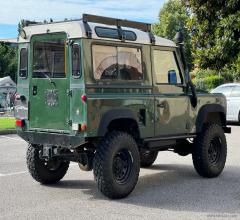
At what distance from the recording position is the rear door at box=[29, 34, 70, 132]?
7469 millimetres

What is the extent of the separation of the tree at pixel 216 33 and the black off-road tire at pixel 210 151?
10876 mm

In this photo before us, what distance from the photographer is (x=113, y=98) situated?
24.4 feet

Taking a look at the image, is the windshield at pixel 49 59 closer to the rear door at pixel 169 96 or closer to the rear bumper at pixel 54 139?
the rear bumper at pixel 54 139

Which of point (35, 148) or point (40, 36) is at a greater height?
point (40, 36)

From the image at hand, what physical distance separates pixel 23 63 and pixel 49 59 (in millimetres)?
554

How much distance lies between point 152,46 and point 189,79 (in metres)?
0.96

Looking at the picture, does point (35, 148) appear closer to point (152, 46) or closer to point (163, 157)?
point (152, 46)

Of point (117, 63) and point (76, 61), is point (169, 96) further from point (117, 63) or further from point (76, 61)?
point (76, 61)

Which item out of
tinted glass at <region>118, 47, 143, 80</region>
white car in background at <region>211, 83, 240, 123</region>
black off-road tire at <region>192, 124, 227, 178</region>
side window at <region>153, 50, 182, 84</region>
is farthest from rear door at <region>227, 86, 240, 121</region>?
tinted glass at <region>118, 47, 143, 80</region>

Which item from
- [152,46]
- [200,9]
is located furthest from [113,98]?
[200,9]

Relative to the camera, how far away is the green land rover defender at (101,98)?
7242mm

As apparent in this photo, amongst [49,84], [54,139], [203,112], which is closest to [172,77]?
[203,112]

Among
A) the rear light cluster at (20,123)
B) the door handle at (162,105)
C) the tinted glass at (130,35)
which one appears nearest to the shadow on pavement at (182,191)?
the rear light cluster at (20,123)

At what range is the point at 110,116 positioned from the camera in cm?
729
